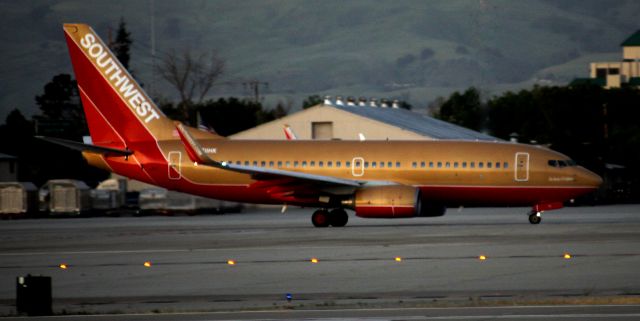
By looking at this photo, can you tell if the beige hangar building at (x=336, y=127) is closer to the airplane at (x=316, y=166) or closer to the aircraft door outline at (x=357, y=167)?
the airplane at (x=316, y=166)

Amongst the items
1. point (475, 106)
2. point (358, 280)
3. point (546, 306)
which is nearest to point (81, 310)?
point (358, 280)

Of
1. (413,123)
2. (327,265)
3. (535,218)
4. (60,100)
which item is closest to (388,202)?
(535,218)

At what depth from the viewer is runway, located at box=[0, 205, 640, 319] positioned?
70.4 feet

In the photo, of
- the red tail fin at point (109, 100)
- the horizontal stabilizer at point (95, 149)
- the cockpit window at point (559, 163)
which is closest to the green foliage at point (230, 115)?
the red tail fin at point (109, 100)

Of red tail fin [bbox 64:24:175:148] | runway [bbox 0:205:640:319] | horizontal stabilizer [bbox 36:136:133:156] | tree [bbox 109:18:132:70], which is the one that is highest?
tree [bbox 109:18:132:70]

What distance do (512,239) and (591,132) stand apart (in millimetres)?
96078

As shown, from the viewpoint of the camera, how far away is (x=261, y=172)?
143 feet

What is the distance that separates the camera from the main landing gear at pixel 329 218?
44406 mm

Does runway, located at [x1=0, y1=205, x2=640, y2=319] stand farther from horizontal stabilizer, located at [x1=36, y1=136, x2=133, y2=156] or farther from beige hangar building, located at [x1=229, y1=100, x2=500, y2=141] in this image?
beige hangar building, located at [x1=229, y1=100, x2=500, y2=141]

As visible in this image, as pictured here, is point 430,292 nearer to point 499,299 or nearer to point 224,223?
point 499,299

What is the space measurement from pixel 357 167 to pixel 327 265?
1836 cm

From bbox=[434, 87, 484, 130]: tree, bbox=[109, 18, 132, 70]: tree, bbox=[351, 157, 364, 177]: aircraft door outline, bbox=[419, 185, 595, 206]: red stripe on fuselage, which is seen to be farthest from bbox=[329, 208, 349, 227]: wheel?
bbox=[109, 18, 132, 70]: tree

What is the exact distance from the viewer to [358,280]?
24422 millimetres

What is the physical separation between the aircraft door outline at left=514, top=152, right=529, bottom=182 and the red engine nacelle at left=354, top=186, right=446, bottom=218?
13.6 feet
